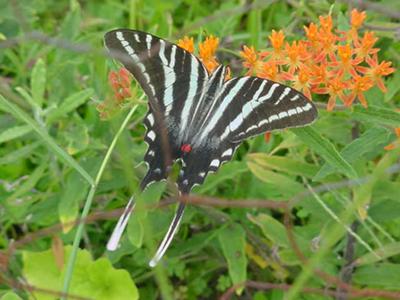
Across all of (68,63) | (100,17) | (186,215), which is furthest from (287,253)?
(100,17)

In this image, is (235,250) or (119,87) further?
(235,250)

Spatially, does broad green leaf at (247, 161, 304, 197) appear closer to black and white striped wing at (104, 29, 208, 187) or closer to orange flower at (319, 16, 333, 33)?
black and white striped wing at (104, 29, 208, 187)

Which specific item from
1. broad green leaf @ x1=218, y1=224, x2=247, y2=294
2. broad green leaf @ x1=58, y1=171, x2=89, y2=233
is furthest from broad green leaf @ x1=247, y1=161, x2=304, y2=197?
broad green leaf @ x1=58, y1=171, x2=89, y2=233

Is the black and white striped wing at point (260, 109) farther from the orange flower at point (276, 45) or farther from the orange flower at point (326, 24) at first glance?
the orange flower at point (326, 24)

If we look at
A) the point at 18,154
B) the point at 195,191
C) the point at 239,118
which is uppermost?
the point at 239,118

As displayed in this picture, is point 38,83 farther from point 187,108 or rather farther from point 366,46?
point 366,46

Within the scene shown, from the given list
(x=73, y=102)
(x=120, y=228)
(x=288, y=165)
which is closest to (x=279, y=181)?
(x=288, y=165)

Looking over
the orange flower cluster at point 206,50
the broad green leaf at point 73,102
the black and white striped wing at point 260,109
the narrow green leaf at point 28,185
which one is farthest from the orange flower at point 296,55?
the narrow green leaf at point 28,185
